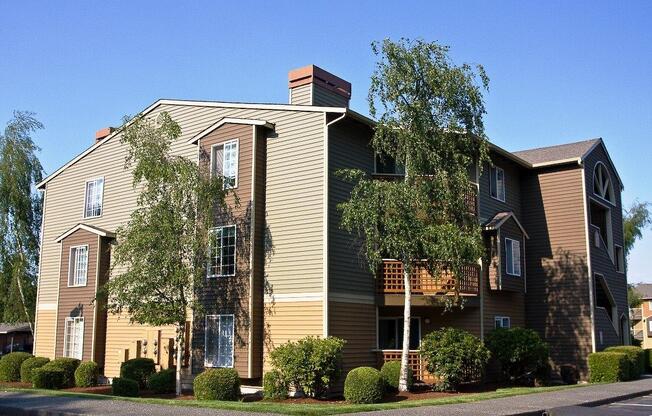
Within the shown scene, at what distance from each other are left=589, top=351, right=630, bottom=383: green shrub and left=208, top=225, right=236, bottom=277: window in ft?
47.1

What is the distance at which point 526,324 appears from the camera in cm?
2936

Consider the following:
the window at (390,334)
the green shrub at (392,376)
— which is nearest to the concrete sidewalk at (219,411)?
the green shrub at (392,376)

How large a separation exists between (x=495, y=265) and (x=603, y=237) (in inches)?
392

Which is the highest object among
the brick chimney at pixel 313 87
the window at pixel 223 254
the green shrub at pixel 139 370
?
the brick chimney at pixel 313 87

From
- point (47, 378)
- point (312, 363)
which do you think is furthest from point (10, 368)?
point (312, 363)

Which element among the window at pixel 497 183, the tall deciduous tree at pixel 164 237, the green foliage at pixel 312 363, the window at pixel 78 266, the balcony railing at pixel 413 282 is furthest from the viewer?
the window at pixel 497 183

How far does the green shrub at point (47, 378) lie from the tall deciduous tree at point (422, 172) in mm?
11781

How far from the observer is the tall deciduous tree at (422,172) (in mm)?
19516

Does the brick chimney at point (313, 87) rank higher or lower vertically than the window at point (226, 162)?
higher

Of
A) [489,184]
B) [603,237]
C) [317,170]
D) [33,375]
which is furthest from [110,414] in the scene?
[603,237]

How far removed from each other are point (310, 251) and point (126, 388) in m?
7.29

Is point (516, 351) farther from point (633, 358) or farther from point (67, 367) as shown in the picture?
point (67, 367)

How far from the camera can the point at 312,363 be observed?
1900 cm

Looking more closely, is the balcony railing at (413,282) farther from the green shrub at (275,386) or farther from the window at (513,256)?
the window at (513,256)
